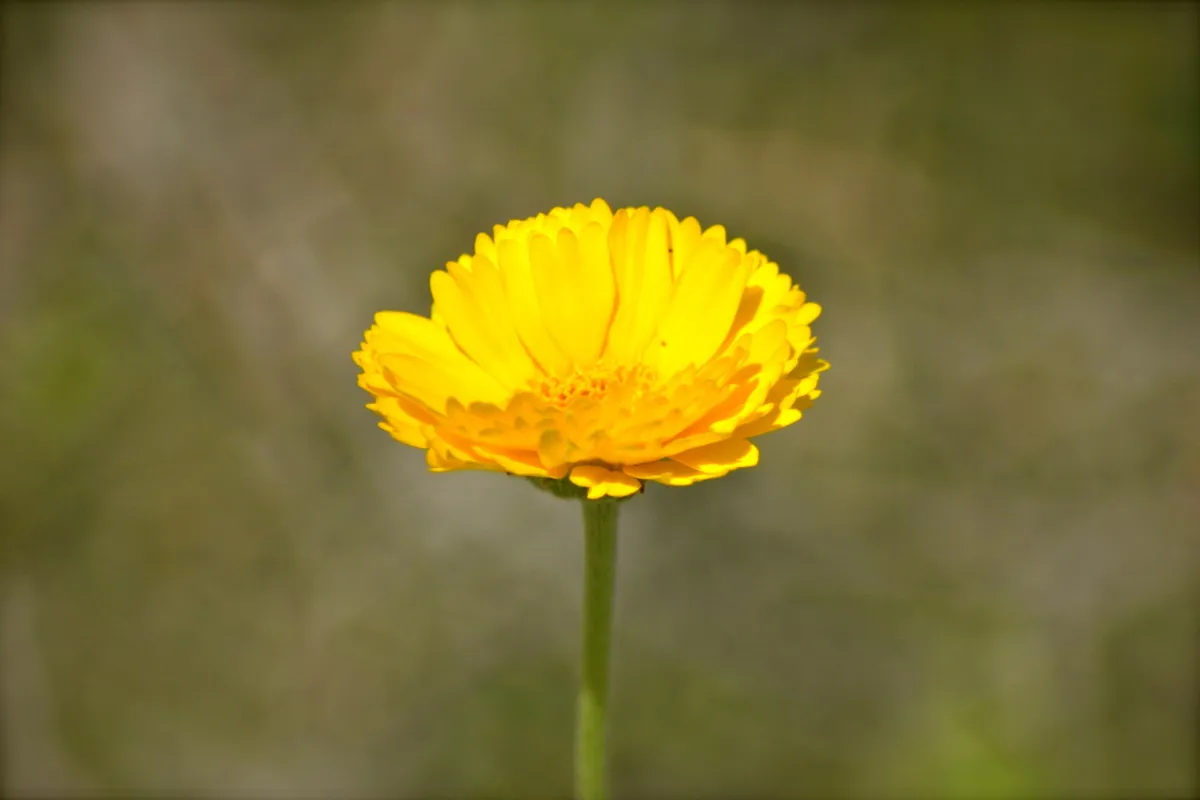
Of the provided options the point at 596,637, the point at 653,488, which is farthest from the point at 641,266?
the point at 653,488

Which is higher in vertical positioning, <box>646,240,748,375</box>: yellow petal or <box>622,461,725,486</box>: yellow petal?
<box>646,240,748,375</box>: yellow petal

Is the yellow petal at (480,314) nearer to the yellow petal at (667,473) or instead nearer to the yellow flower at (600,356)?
the yellow flower at (600,356)

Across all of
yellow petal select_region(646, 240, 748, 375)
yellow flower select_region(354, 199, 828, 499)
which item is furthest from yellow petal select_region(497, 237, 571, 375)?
yellow petal select_region(646, 240, 748, 375)

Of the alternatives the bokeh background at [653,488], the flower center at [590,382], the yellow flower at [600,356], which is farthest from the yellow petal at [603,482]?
the bokeh background at [653,488]

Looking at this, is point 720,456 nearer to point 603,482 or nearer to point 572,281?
point 603,482

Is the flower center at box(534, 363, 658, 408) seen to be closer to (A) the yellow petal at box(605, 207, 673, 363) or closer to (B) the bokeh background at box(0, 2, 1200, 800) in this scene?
(A) the yellow petal at box(605, 207, 673, 363)

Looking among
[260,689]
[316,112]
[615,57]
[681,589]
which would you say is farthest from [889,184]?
[260,689]

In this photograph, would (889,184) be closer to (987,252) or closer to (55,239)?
(987,252)
